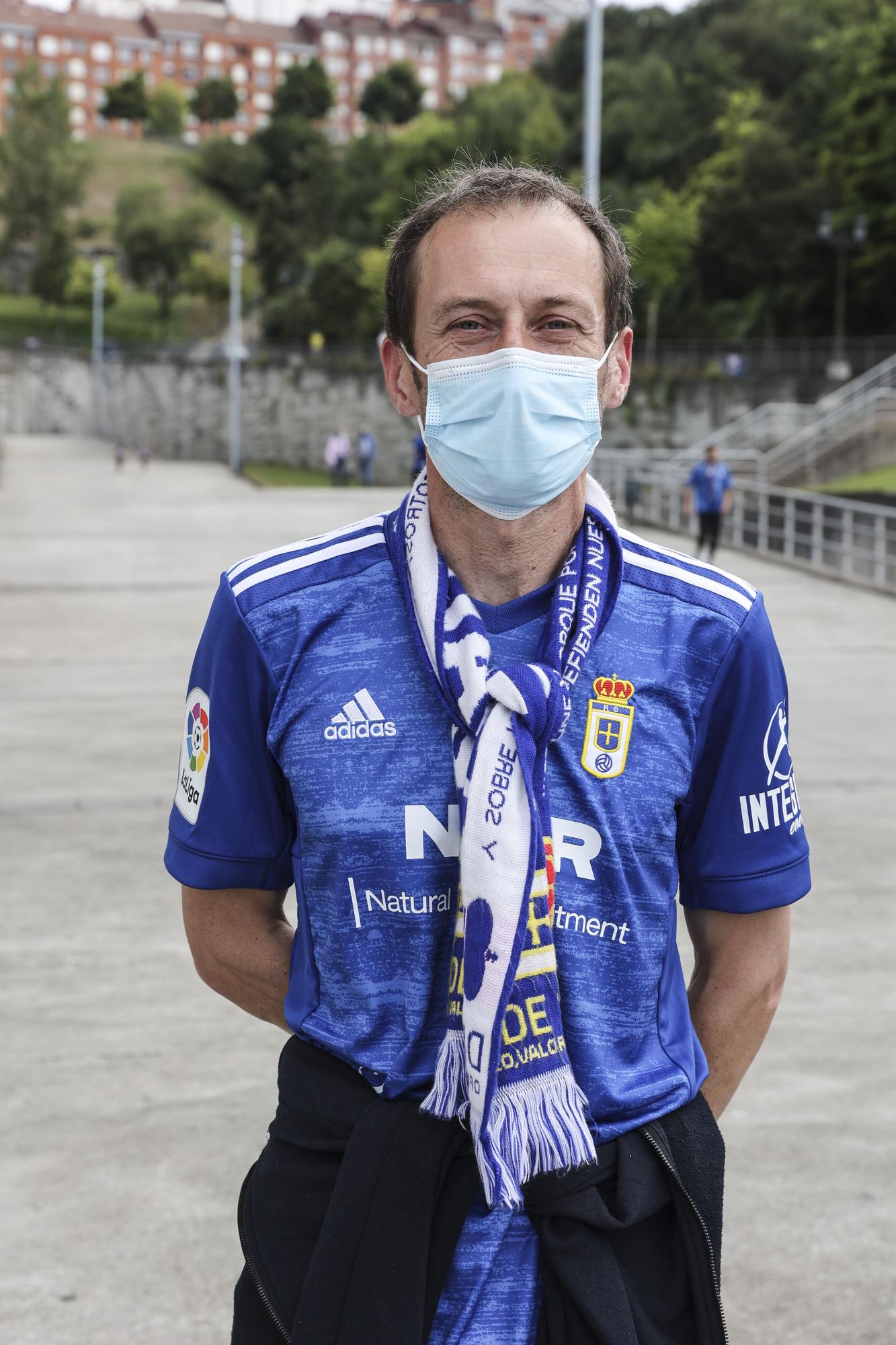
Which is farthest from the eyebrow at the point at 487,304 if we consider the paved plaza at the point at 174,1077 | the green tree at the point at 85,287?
the green tree at the point at 85,287

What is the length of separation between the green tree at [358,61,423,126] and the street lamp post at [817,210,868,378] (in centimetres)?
7969

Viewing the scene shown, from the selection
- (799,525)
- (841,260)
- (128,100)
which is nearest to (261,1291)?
(799,525)

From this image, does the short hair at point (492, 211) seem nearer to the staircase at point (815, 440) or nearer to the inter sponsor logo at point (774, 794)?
the inter sponsor logo at point (774, 794)

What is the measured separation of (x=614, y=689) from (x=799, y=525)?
22539mm

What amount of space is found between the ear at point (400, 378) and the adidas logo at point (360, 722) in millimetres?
445

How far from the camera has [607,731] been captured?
1879 millimetres

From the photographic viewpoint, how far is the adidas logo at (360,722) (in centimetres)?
188

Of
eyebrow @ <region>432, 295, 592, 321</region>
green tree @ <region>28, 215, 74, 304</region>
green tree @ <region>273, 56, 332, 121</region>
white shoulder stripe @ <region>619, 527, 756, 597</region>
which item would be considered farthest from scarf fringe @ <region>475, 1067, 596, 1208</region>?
green tree @ <region>273, 56, 332, 121</region>

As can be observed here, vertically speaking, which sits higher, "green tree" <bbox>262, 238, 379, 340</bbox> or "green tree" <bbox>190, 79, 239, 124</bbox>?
"green tree" <bbox>190, 79, 239, 124</bbox>

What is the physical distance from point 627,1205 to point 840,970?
14.2 feet

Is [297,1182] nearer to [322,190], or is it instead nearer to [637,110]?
[637,110]

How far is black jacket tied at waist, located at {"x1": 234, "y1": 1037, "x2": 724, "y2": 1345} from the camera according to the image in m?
1.77

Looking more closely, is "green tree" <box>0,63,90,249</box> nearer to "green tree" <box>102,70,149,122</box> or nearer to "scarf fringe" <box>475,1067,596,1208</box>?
"green tree" <box>102,70,149,122</box>

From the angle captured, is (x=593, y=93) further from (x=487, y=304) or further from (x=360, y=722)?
(x=360, y=722)
